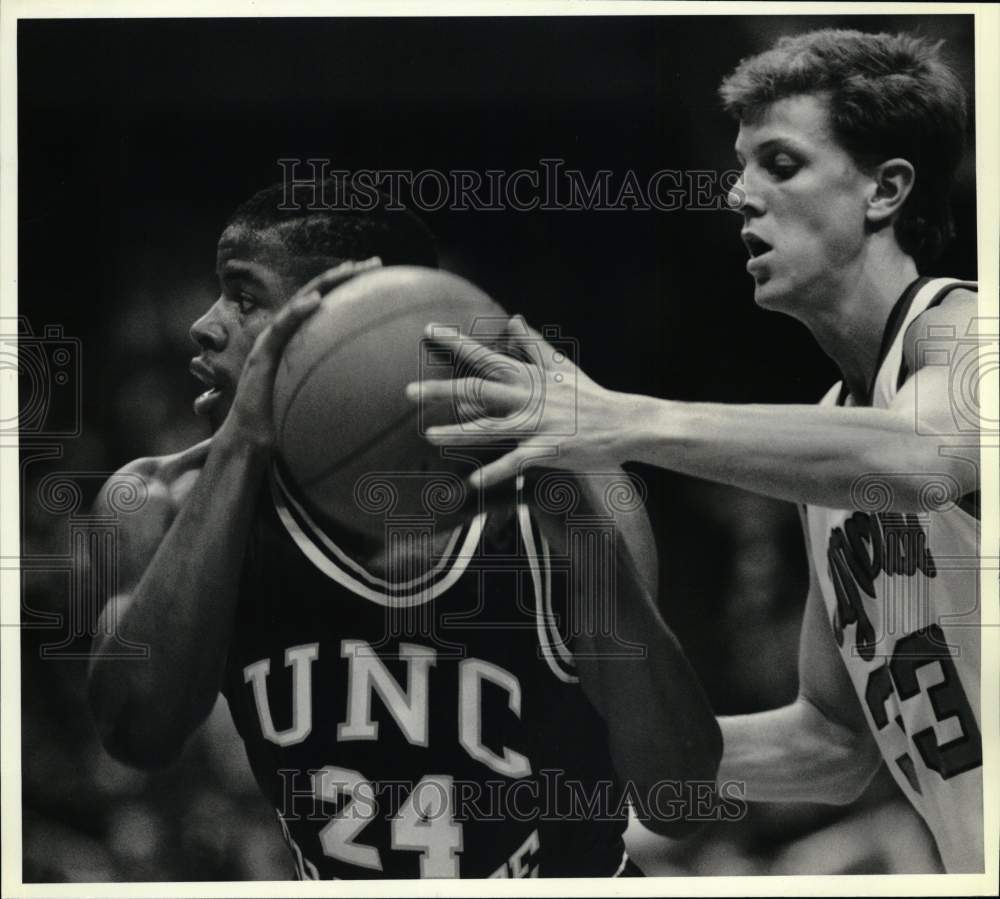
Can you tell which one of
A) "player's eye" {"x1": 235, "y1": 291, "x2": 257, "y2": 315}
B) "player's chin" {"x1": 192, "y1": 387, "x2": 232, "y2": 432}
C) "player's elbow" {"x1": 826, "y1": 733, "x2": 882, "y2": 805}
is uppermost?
"player's eye" {"x1": 235, "y1": 291, "x2": 257, "y2": 315}

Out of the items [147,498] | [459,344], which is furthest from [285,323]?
[147,498]

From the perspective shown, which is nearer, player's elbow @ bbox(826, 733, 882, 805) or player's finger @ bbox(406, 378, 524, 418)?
player's finger @ bbox(406, 378, 524, 418)

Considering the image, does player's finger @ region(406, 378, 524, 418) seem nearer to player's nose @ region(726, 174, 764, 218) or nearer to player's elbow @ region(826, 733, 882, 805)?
player's nose @ region(726, 174, 764, 218)

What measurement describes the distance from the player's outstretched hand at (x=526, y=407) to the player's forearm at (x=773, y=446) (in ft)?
0.23

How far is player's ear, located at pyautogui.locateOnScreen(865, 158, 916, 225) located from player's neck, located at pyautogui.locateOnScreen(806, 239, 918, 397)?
0.21 feet

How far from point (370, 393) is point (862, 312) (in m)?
1.11

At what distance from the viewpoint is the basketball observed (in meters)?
2.96

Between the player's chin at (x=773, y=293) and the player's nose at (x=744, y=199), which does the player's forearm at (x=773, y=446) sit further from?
the player's nose at (x=744, y=199)

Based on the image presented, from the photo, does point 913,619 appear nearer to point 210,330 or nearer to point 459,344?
point 459,344

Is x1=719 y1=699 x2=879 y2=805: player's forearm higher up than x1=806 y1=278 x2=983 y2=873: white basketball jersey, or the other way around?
x1=806 y1=278 x2=983 y2=873: white basketball jersey

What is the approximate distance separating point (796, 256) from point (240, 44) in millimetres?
1319

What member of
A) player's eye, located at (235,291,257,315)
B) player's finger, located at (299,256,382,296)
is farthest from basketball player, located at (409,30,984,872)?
player's eye, located at (235,291,257,315)

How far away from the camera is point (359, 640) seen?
3.07 m

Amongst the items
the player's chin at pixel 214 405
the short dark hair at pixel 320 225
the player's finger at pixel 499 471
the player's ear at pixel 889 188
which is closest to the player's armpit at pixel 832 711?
the player's finger at pixel 499 471
